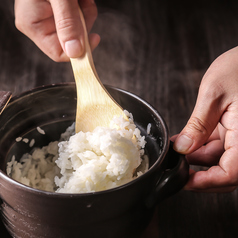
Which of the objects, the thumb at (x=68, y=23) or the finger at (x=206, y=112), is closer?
the finger at (x=206, y=112)

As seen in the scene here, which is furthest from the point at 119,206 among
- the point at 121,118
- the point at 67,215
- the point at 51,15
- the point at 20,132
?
the point at 51,15

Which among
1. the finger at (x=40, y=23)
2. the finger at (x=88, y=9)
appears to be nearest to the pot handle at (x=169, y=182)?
the finger at (x=40, y=23)

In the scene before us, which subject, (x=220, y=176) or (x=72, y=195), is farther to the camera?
(x=220, y=176)

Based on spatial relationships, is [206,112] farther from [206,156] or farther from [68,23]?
[68,23]

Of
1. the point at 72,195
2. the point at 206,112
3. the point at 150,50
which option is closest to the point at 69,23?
the point at 206,112

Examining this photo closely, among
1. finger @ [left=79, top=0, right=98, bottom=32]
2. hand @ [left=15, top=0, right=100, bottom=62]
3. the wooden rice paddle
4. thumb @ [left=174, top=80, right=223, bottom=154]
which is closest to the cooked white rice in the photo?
the wooden rice paddle

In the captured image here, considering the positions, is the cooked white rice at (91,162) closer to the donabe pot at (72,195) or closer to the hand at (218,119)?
the donabe pot at (72,195)

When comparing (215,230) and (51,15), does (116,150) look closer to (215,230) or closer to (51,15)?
(215,230)
